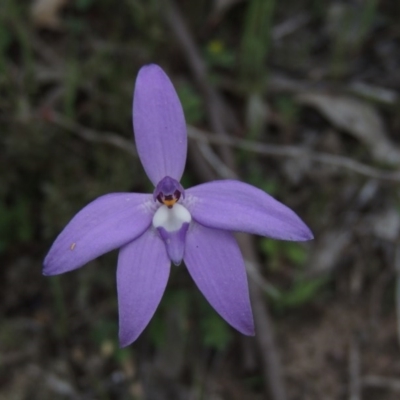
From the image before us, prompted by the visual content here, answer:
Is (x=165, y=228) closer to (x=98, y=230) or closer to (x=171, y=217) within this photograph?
(x=171, y=217)

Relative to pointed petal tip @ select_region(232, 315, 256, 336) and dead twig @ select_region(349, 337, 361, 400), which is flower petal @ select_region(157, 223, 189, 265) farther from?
dead twig @ select_region(349, 337, 361, 400)

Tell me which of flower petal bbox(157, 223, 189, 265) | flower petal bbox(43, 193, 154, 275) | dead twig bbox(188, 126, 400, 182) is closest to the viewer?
flower petal bbox(43, 193, 154, 275)

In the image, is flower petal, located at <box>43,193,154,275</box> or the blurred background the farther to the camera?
the blurred background

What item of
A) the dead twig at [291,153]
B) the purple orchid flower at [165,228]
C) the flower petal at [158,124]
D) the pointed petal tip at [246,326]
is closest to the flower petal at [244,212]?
the purple orchid flower at [165,228]

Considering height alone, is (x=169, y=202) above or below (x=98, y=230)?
above

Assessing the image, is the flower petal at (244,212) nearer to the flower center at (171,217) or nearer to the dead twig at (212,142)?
the flower center at (171,217)

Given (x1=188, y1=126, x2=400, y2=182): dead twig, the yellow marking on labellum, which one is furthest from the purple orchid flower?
(x1=188, y1=126, x2=400, y2=182): dead twig

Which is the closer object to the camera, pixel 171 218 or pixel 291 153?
pixel 171 218

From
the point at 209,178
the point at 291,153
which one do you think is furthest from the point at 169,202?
the point at 291,153
